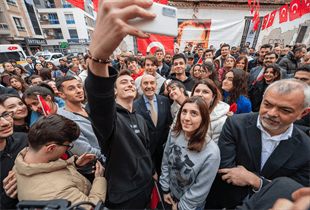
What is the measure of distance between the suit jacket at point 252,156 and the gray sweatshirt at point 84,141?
5.69 feet

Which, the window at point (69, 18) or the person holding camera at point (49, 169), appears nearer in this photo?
the person holding camera at point (49, 169)

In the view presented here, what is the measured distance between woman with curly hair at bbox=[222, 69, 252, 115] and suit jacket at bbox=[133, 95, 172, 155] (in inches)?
50.4

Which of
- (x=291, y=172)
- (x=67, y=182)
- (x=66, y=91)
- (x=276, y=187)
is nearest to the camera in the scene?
(x=276, y=187)

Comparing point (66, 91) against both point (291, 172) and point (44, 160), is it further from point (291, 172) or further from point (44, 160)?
point (291, 172)

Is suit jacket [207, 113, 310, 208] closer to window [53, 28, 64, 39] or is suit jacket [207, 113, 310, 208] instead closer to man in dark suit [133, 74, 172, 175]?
man in dark suit [133, 74, 172, 175]

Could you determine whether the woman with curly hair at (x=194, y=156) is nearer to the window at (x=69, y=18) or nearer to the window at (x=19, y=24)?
the window at (x=19, y=24)

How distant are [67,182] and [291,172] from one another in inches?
87.3

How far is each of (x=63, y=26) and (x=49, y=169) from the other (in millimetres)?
37377

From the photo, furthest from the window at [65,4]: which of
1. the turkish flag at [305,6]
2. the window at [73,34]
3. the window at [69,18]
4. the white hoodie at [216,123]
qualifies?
the white hoodie at [216,123]

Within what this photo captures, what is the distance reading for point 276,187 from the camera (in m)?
0.87

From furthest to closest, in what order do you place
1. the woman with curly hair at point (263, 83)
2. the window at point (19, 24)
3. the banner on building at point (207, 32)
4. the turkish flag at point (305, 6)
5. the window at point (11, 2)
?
1. the window at point (19, 24)
2. the window at point (11, 2)
3. the banner on building at point (207, 32)
4. the turkish flag at point (305, 6)
5. the woman with curly hair at point (263, 83)

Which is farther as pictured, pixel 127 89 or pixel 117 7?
pixel 127 89

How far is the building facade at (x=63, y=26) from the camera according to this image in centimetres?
2698

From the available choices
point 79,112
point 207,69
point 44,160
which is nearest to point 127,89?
point 79,112
